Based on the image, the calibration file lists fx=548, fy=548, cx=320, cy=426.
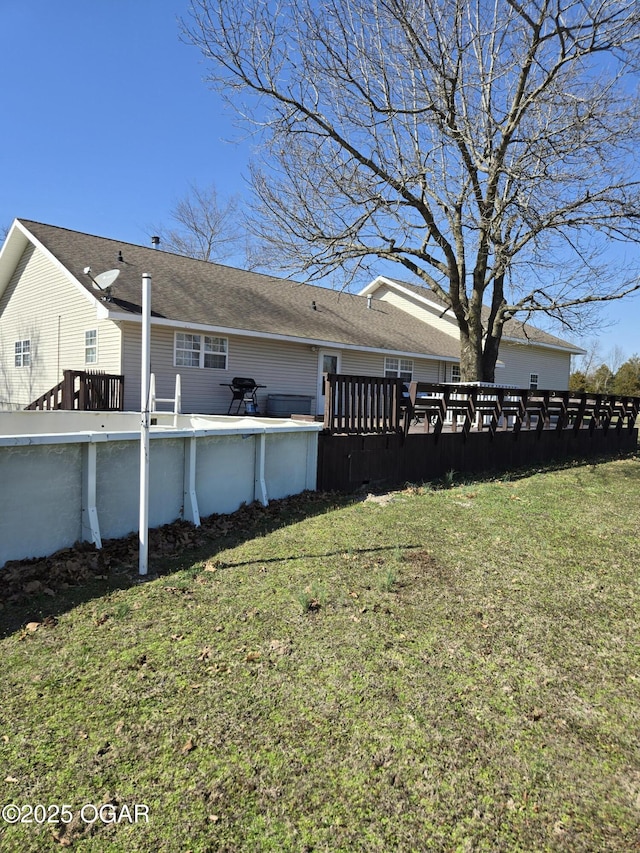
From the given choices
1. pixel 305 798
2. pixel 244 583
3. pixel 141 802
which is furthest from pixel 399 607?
pixel 141 802

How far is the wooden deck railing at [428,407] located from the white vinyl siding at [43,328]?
21.4ft

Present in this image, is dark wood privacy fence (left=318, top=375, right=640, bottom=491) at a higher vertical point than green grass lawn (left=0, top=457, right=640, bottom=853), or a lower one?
higher

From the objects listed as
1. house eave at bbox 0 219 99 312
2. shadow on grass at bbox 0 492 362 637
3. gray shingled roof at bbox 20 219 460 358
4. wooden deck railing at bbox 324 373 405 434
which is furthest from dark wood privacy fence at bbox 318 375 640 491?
house eave at bbox 0 219 99 312

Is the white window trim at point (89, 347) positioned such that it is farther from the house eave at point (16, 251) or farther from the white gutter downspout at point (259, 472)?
the white gutter downspout at point (259, 472)

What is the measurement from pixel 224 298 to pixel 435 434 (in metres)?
8.32

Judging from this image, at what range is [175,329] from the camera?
1280 cm

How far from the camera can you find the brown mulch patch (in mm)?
3887

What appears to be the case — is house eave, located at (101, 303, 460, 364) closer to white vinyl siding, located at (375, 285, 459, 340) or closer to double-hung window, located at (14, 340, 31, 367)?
white vinyl siding, located at (375, 285, 459, 340)

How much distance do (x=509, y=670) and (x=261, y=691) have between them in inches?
52.4

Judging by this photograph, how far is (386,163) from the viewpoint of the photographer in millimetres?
10680

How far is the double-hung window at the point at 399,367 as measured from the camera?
60.8 feet

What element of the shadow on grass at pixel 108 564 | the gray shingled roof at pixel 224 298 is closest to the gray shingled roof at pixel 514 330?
the gray shingled roof at pixel 224 298

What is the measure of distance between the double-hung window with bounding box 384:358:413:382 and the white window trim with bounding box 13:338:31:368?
10.9m

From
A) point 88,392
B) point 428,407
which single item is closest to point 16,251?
point 88,392
